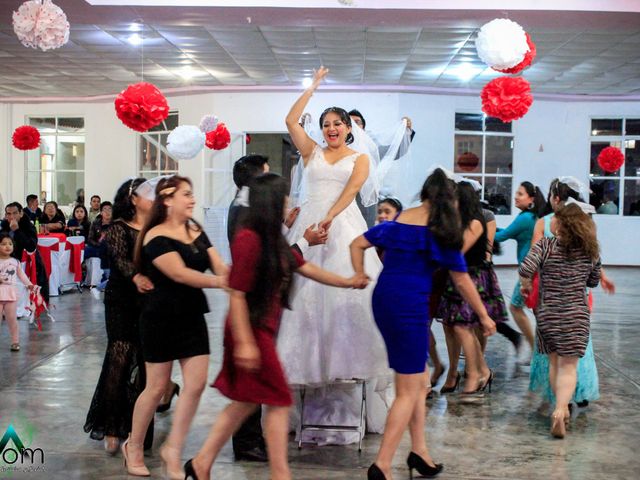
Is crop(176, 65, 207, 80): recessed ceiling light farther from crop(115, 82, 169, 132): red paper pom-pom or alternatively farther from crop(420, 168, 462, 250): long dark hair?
crop(420, 168, 462, 250): long dark hair

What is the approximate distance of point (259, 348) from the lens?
115 inches

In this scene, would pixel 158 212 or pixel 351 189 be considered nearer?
pixel 158 212

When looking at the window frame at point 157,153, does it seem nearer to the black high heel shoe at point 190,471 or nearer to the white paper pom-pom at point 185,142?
the white paper pom-pom at point 185,142

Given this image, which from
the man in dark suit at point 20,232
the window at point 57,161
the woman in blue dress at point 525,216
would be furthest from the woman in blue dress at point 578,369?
the window at point 57,161

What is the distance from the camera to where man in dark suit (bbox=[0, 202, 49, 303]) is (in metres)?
8.69

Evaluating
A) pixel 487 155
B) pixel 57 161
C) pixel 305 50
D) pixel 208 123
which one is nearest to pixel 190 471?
pixel 305 50

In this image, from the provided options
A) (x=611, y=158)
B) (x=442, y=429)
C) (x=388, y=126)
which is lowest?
(x=442, y=429)

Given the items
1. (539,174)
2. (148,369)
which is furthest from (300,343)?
(539,174)

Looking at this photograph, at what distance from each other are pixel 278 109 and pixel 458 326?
431 inches

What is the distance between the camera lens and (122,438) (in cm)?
406

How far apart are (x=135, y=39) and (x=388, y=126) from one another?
579 centimetres

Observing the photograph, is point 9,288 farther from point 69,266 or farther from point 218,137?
point 218,137

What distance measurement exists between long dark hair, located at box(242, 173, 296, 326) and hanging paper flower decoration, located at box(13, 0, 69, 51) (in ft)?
11.2

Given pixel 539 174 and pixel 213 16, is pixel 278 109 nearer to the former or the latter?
pixel 539 174
